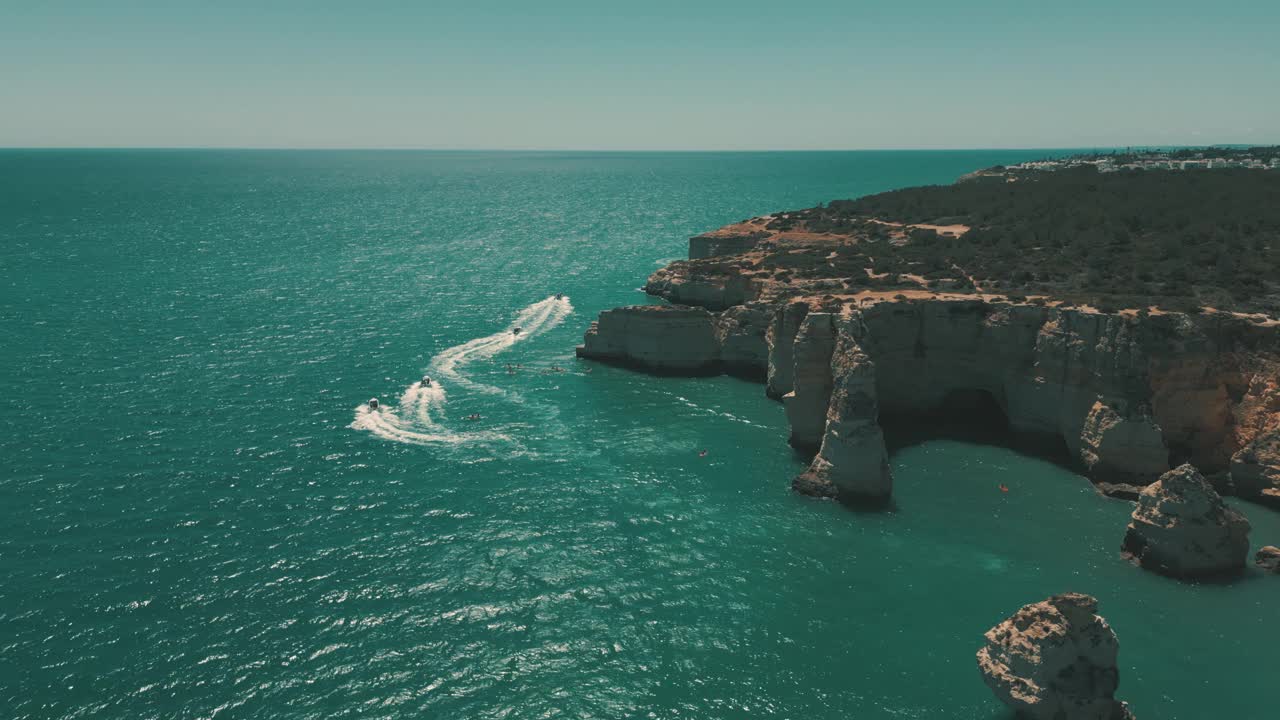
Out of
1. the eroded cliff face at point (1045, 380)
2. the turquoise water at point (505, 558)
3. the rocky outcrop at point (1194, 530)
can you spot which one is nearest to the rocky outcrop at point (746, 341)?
the eroded cliff face at point (1045, 380)

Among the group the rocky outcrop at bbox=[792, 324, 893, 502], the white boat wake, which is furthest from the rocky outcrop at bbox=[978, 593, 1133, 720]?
the white boat wake

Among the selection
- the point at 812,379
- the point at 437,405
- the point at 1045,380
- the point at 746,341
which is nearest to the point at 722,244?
the point at 746,341

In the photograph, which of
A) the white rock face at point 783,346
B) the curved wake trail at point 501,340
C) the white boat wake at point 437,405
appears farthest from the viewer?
the curved wake trail at point 501,340

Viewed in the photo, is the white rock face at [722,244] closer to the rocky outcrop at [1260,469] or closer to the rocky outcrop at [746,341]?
the rocky outcrop at [746,341]

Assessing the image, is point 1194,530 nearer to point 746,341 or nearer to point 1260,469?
point 1260,469

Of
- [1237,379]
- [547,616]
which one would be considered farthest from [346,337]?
[1237,379]

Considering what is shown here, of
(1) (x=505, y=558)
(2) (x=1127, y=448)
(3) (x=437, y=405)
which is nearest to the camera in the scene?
(1) (x=505, y=558)
